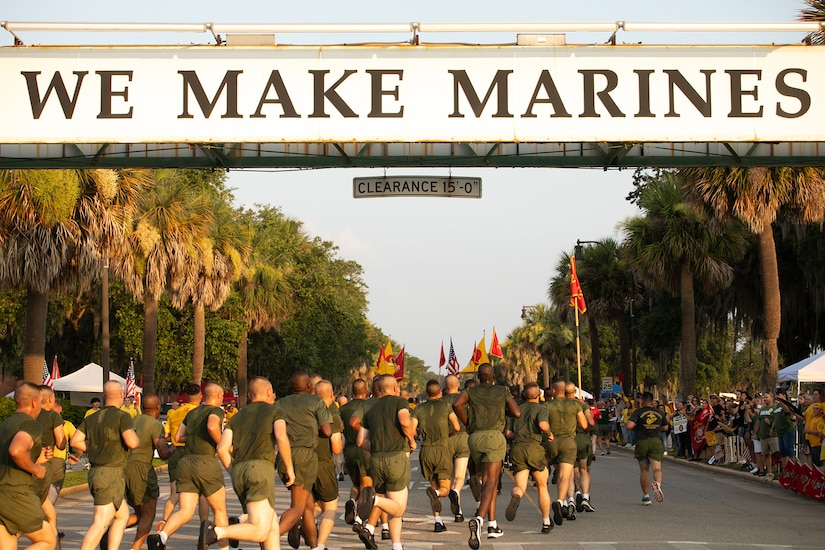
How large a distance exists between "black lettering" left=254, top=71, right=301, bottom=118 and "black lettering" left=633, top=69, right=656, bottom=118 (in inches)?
153

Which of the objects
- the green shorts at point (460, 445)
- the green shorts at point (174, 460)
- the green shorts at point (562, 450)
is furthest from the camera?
the green shorts at point (460, 445)

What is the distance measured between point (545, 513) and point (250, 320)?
131ft

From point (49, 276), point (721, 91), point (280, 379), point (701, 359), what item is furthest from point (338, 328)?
point (721, 91)

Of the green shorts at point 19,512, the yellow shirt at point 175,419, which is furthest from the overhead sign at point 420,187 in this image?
the green shorts at point 19,512

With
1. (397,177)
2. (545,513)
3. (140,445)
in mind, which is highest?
(397,177)

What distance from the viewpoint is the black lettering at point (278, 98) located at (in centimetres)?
1303

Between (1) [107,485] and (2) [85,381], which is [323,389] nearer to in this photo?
(1) [107,485]

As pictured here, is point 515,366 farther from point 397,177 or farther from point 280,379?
point 397,177

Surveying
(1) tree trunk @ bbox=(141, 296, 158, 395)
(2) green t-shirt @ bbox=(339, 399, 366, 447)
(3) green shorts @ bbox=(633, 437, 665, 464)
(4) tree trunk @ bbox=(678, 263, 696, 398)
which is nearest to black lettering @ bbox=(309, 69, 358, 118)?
(2) green t-shirt @ bbox=(339, 399, 366, 447)

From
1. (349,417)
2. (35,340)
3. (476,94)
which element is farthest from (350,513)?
(35,340)

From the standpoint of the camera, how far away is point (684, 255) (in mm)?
37594

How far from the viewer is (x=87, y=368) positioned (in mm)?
40656

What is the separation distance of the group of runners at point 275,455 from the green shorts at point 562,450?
0.02 metres

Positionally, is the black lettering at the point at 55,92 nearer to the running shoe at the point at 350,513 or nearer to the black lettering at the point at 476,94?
the black lettering at the point at 476,94
